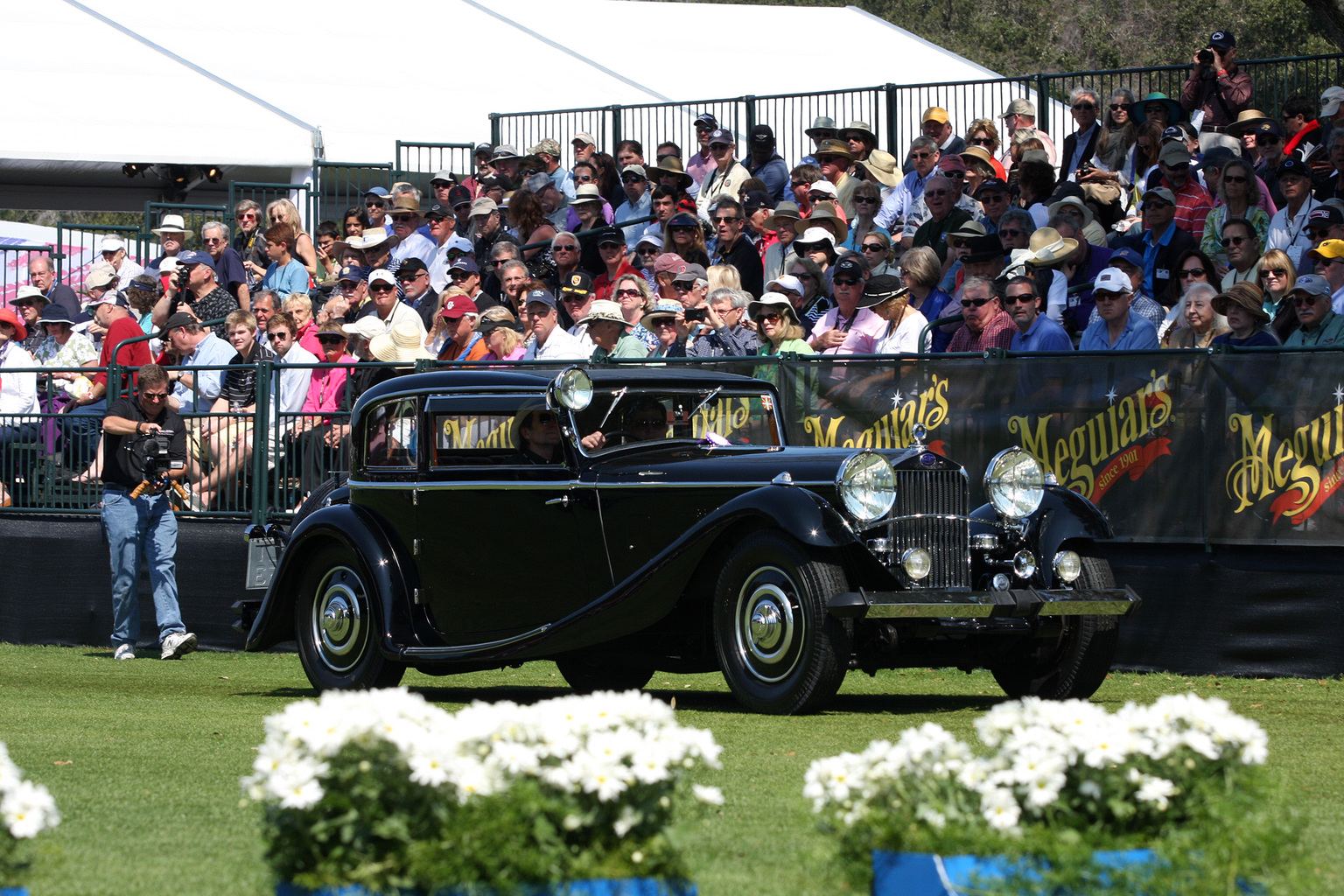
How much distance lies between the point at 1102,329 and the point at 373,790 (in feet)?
27.0

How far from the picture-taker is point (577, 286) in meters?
13.7

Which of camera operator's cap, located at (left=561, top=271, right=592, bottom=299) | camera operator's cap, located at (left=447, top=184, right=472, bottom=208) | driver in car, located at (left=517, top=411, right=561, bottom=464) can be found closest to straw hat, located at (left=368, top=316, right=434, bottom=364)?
camera operator's cap, located at (left=561, top=271, right=592, bottom=299)

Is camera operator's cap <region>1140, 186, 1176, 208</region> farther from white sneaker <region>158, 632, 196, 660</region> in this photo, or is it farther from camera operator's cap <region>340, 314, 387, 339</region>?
white sneaker <region>158, 632, 196, 660</region>

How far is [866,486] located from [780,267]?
6.48 meters

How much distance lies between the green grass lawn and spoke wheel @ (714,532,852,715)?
6.0 inches

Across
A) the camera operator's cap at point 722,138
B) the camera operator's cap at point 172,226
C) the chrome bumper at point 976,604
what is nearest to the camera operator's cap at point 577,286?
the camera operator's cap at point 722,138

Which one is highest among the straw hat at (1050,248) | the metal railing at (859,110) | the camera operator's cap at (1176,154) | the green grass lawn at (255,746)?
the metal railing at (859,110)

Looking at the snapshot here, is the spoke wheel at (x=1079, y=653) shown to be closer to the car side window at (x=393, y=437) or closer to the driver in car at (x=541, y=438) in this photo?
the driver in car at (x=541, y=438)

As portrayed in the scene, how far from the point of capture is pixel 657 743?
3.53m

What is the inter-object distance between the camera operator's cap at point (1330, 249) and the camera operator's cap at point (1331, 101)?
8.53 ft

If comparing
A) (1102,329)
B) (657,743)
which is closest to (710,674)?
(1102,329)

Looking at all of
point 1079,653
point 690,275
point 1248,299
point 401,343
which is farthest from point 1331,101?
point 401,343

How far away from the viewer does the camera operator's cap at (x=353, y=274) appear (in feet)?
49.7

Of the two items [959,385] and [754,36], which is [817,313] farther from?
[754,36]
